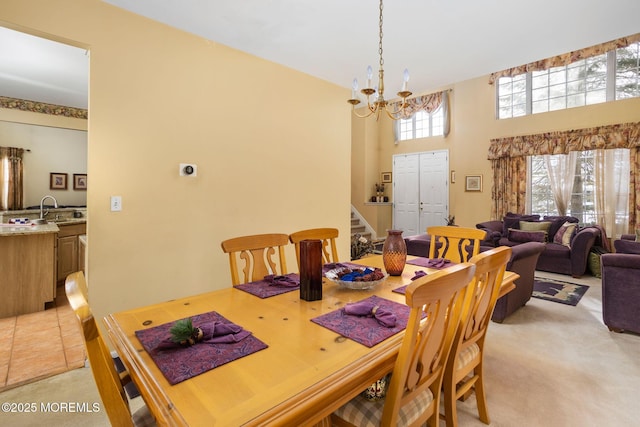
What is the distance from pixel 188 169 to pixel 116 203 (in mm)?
584

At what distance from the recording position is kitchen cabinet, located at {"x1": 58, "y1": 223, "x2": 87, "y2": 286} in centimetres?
426

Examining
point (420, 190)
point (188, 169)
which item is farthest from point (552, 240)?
point (188, 169)

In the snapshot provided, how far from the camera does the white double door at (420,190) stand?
7.45m

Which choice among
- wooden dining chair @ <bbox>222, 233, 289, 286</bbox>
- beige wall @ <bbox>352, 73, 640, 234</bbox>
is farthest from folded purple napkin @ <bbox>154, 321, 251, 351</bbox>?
beige wall @ <bbox>352, 73, 640, 234</bbox>

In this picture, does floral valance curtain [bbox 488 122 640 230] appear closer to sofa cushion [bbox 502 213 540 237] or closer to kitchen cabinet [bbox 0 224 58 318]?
sofa cushion [bbox 502 213 540 237]

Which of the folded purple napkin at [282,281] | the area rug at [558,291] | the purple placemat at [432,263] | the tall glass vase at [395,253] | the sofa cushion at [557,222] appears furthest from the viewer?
the sofa cushion at [557,222]

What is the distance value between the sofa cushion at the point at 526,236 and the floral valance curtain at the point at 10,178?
776 centimetres

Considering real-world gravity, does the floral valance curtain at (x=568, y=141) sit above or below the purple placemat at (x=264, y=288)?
above

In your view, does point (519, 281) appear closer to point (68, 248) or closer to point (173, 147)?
point (173, 147)

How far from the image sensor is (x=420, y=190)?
7.83 m

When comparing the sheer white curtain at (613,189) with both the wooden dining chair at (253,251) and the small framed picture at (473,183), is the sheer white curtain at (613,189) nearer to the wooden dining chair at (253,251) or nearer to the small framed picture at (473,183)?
the small framed picture at (473,183)

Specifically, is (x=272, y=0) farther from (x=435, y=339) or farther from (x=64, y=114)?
(x=64, y=114)

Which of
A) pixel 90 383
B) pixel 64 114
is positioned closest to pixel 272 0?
pixel 90 383

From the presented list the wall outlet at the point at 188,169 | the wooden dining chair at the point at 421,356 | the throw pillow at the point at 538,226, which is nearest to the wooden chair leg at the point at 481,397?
the wooden dining chair at the point at 421,356
